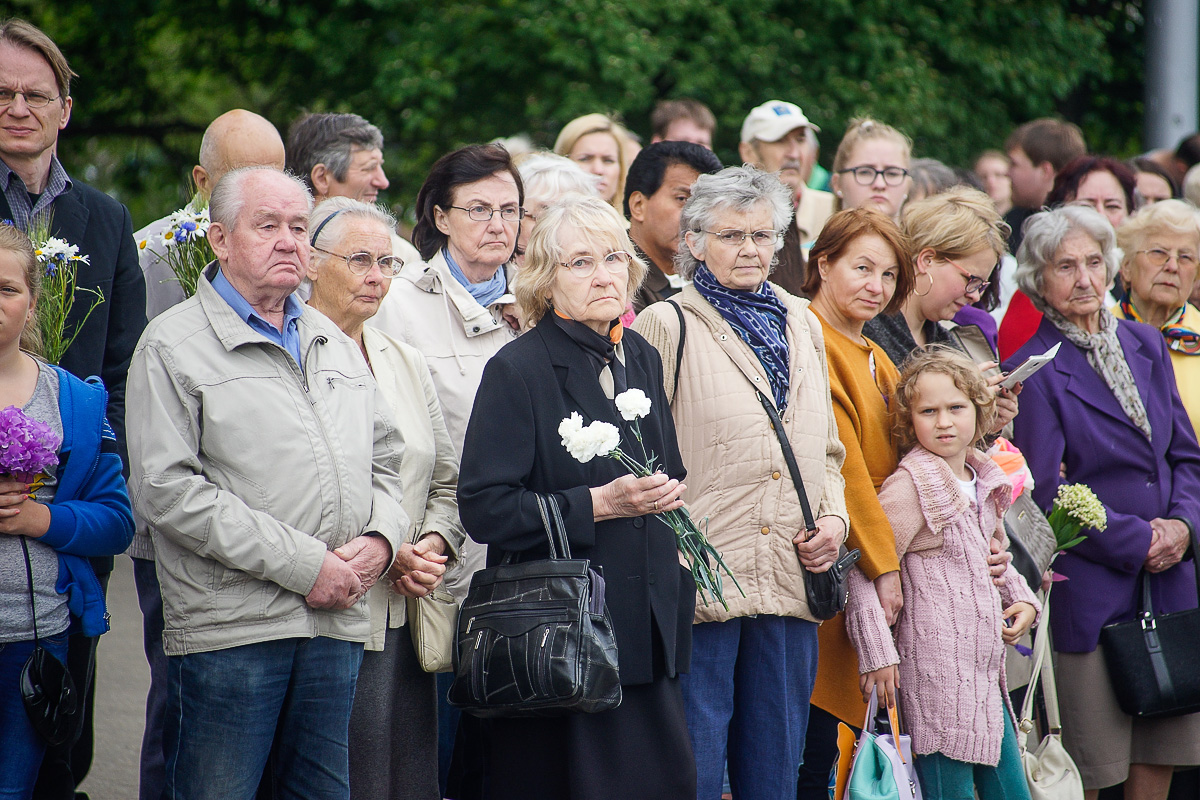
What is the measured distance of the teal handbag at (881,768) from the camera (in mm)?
3934

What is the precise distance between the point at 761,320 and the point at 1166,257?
8.97 ft

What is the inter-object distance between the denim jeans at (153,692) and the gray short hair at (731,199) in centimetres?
209

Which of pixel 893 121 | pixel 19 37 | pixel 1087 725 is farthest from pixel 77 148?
pixel 1087 725

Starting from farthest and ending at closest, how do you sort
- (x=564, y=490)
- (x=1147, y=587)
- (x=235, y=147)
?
(x=1147, y=587)
(x=235, y=147)
(x=564, y=490)

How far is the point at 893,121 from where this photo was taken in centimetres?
1037

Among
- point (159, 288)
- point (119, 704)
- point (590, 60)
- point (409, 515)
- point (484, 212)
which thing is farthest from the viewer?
point (590, 60)

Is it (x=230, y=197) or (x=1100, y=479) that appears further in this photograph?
(x=1100, y=479)

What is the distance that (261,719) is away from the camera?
124 inches

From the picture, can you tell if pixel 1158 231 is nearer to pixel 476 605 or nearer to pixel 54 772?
pixel 476 605

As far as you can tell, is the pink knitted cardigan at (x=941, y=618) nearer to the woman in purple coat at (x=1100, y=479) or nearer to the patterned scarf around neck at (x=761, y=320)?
the patterned scarf around neck at (x=761, y=320)

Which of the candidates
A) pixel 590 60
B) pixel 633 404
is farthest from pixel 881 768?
pixel 590 60

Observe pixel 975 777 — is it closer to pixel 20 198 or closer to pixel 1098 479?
pixel 1098 479

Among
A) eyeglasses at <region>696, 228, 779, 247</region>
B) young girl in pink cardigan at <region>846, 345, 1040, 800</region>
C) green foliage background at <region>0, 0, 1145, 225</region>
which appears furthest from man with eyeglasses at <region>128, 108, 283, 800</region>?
green foliage background at <region>0, 0, 1145, 225</region>

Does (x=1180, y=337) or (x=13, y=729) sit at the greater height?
(x=1180, y=337)
